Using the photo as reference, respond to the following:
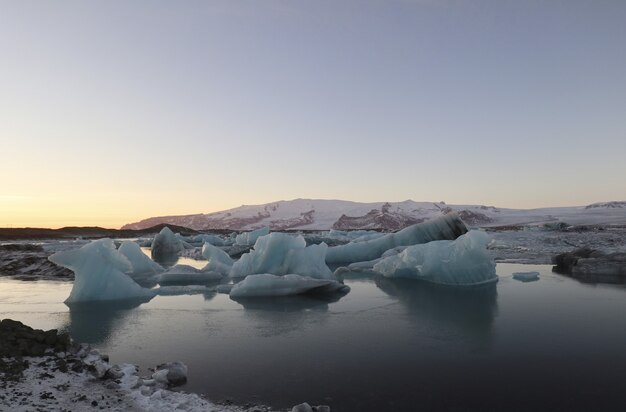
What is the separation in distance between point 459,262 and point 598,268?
4175 mm

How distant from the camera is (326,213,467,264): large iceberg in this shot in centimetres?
1722

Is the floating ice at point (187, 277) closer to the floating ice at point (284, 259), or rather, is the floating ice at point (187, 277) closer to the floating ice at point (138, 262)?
the floating ice at point (284, 259)

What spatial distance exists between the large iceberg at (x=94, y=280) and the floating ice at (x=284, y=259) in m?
3.53

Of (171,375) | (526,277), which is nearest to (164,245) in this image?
(526,277)

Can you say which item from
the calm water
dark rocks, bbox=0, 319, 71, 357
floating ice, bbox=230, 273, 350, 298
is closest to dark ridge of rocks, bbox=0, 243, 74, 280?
the calm water

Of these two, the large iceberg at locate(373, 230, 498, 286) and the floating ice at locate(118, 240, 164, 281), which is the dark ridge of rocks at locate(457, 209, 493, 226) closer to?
the large iceberg at locate(373, 230, 498, 286)

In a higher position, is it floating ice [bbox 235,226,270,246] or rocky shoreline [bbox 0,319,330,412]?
floating ice [bbox 235,226,270,246]

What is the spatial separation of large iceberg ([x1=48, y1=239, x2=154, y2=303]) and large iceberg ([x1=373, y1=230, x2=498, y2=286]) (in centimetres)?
675

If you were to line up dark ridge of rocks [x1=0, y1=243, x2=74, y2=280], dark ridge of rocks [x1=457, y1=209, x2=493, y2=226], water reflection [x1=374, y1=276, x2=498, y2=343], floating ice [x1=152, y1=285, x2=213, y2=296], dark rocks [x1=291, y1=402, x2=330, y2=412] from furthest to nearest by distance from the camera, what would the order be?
dark ridge of rocks [x1=457, y1=209, x2=493, y2=226] < dark ridge of rocks [x1=0, y1=243, x2=74, y2=280] < floating ice [x1=152, y1=285, x2=213, y2=296] < water reflection [x1=374, y1=276, x2=498, y2=343] < dark rocks [x1=291, y1=402, x2=330, y2=412]

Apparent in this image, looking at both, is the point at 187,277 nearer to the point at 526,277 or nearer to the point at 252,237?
the point at 526,277

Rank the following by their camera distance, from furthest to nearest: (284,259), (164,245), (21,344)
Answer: (164,245) < (284,259) < (21,344)

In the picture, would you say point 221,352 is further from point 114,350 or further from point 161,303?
point 161,303

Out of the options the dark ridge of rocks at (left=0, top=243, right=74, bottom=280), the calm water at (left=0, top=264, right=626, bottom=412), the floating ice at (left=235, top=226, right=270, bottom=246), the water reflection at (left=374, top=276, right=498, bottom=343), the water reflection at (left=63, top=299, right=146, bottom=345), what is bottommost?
the water reflection at (left=374, top=276, right=498, bottom=343)

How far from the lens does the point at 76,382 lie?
3.70 metres
